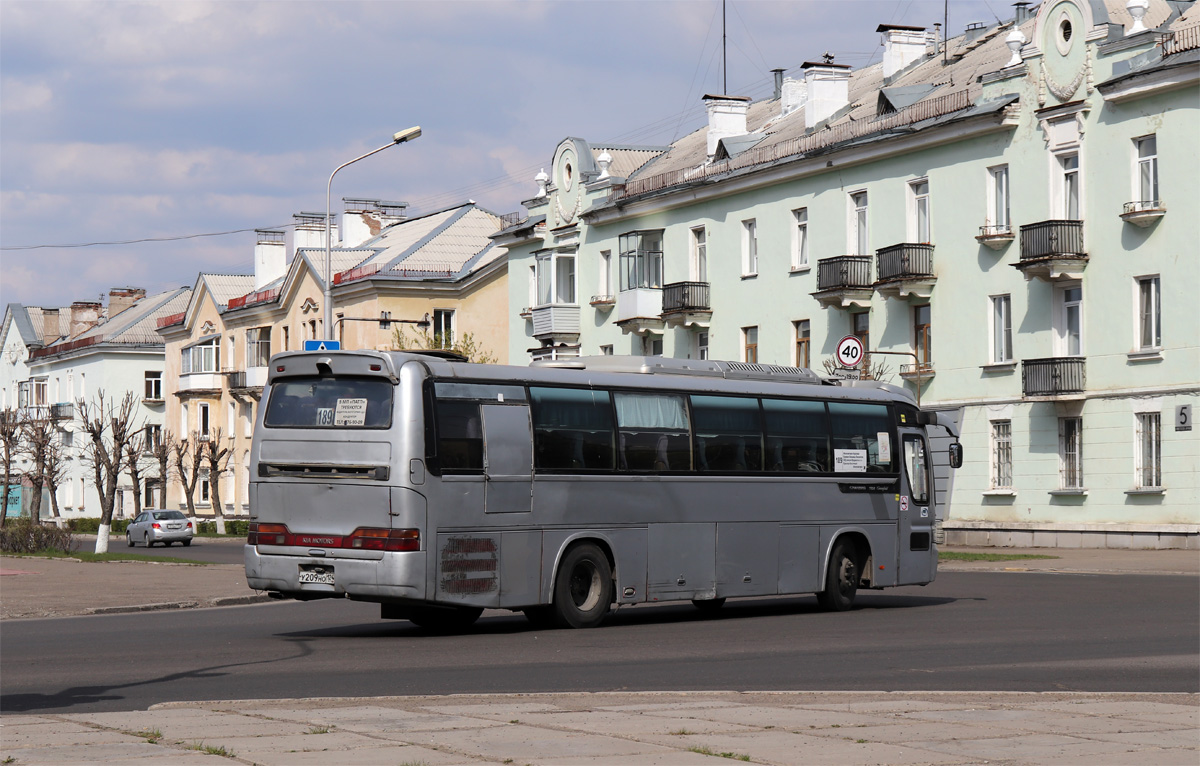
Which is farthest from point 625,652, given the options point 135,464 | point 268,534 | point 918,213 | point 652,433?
point 135,464

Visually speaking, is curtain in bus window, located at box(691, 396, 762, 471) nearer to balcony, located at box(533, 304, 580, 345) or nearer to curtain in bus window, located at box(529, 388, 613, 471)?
curtain in bus window, located at box(529, 388, 613, 471)

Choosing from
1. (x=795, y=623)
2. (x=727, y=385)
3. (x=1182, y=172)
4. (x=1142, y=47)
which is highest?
(x=1142, y=47)

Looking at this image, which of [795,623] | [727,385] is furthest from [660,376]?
[795,623]

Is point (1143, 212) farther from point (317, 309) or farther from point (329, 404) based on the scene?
point (317, 309)

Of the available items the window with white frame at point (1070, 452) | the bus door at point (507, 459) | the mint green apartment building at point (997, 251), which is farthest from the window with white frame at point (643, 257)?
the bus door at point (507, 459)

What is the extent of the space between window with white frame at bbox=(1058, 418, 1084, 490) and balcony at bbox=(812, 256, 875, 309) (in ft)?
26.8

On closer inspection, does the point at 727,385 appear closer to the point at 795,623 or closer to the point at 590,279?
the point at 795,623

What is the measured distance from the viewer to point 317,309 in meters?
75.4

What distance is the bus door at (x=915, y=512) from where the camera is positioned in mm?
22344

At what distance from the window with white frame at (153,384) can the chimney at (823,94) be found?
59.4 m

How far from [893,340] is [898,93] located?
7.39 meters

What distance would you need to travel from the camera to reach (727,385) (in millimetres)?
20141

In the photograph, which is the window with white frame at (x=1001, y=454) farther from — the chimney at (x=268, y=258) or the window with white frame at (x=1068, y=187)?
the chimney at (x=268, y=258)

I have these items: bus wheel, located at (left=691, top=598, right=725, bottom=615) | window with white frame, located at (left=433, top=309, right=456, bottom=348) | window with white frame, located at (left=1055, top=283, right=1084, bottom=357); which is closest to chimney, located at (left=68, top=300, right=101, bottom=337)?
window with white frame, located at (left=433, top=309, right=456, bottom=348)
